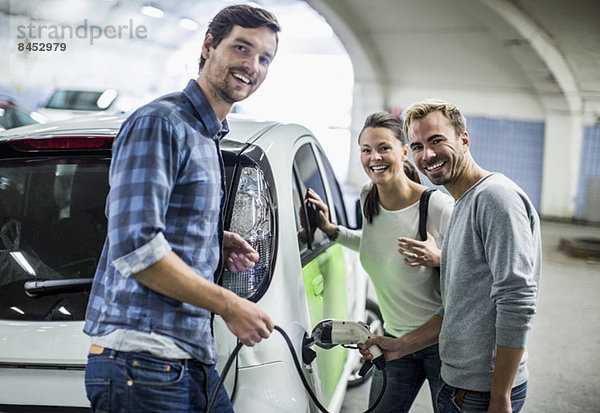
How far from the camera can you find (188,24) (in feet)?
66.5

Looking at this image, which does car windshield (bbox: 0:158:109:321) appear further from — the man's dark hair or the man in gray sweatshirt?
the man in gray sweatshirt

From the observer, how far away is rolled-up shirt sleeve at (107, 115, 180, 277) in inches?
51.9

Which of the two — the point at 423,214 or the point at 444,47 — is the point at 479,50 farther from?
the point at 423,214

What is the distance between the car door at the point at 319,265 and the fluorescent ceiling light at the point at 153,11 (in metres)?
16.9

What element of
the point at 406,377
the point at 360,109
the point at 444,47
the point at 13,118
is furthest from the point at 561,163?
the point at 406,377

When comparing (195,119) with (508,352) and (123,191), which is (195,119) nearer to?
(123,191)

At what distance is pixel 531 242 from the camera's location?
5.34 ft

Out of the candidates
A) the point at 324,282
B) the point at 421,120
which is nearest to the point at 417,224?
the point at 324,282

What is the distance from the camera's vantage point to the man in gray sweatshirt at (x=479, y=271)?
158 cm

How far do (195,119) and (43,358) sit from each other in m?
0.89

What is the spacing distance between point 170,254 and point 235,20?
0.67 meters

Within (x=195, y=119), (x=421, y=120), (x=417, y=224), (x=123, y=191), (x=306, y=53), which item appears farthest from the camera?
(x=306, y=53)

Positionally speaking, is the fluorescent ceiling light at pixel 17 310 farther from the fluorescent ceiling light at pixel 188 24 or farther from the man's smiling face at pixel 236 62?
the fluorescent ceiling light at pixel 188 24

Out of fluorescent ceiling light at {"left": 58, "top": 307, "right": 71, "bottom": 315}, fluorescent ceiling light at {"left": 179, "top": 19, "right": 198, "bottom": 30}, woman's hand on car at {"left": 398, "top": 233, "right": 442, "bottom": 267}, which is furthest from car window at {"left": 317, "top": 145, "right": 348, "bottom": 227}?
fluorescent ceiling light at {"left": 179, "top": 19, "right": 198, "bottom": 30}
